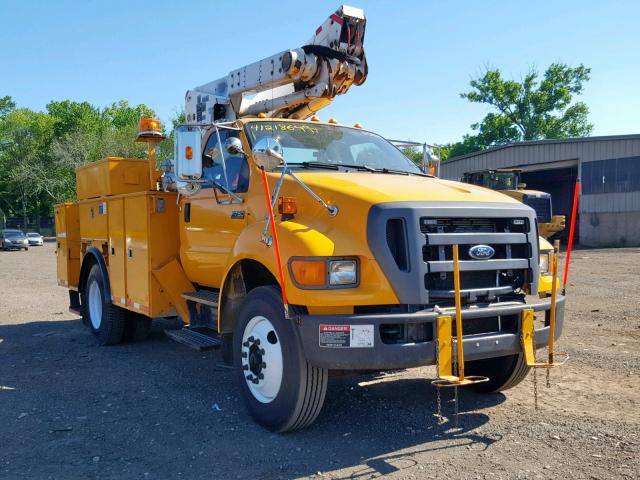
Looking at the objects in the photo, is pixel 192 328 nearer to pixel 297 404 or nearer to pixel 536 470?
pixel 297 404

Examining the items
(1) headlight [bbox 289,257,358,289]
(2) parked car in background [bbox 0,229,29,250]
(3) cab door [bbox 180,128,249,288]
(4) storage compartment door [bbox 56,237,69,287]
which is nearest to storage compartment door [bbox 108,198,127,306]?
(3) cab door [bbox 180,128,249,288]

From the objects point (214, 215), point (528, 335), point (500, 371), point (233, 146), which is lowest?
point (500, 371)

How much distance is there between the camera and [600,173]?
28.6 m

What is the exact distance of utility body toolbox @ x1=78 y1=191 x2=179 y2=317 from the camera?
20.8 feet

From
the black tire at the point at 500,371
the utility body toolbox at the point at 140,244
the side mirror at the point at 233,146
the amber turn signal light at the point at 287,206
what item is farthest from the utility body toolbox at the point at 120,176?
the black tire at the point at 500,371

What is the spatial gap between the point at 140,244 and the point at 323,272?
3281mm

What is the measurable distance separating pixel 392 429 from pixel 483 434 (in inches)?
26.5

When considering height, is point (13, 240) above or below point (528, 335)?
above

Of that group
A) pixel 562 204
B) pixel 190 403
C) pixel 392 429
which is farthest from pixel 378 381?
pixel 562 204

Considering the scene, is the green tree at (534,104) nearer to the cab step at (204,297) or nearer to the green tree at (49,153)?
the green tree at (49,153)

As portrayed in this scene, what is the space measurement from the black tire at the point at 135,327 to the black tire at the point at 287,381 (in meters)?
3.68

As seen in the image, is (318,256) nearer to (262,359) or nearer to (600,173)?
(262,359)

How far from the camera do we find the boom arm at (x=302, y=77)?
6.68 m

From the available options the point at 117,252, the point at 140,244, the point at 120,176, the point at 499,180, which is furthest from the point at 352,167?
the point at 499,180
